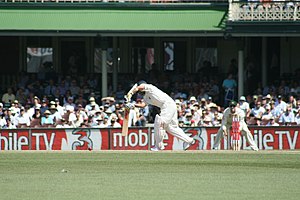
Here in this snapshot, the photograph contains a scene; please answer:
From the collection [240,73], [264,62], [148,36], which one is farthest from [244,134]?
[148,36]

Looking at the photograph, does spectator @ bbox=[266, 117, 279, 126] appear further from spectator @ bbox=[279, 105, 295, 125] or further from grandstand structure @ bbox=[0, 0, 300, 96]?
grandstand structure @ bbox=[0, 0, 300, 96]

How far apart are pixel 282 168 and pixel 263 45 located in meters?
16.4

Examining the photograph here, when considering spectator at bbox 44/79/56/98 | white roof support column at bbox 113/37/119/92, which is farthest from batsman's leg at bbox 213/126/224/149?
spectator at bbox 44/79/56/98

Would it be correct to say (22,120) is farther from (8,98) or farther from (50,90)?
(50,90)

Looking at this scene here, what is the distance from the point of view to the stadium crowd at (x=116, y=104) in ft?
90.3

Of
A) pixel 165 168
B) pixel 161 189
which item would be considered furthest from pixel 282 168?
pixel 161 189

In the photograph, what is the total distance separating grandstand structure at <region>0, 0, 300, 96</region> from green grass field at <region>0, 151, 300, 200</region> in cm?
1086

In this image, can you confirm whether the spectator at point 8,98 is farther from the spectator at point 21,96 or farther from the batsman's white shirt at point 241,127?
the batsman's white shirt at point 241,127

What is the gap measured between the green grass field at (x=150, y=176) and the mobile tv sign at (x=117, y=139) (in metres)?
4.55

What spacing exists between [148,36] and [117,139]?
8258 millimetres

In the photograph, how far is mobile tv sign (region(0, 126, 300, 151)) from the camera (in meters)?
25.5

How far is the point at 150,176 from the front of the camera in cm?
1602

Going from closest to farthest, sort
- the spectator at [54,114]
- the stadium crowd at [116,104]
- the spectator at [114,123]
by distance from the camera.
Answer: the spectator at [114,123], the stadium crowd at [116,104], the spectator at [54,114]

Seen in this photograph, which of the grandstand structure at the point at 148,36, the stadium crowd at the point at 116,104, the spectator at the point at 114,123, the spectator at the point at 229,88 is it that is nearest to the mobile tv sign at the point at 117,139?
the spectator at the point at 114,123
